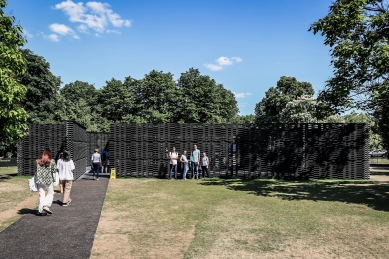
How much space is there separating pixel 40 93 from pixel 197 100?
22.9 meters

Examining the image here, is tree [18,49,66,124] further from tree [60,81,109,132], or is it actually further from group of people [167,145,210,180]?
group of people [167,145,210,180]

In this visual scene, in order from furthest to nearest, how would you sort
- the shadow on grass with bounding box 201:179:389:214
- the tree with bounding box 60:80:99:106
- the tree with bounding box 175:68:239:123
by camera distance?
the tree with bounding box 60:80:99:106
the tree with bounding box 175:68:239:123
the shadow on grass with bounding box 201:179:389:214

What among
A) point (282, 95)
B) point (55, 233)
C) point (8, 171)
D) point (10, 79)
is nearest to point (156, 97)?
point (282, 95)

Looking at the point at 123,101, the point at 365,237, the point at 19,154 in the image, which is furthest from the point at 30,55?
the point at 365,237

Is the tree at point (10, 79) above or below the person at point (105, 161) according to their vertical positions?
above

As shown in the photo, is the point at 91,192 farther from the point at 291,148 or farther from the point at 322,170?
the point at 322,170

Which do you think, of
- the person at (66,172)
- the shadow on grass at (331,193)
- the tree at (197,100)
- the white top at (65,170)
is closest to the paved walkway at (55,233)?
the person at (66,172)

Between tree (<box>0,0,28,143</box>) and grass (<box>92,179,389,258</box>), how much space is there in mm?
7585

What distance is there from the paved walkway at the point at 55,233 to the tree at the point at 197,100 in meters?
40.5

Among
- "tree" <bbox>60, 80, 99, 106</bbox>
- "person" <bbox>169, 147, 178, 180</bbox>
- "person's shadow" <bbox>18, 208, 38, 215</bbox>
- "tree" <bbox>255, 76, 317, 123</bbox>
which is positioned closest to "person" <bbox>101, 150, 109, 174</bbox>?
"person" <bbox>169, 147, 178, 180</bbox>

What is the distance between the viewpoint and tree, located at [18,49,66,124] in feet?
138

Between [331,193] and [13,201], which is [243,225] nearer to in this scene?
[331,193]

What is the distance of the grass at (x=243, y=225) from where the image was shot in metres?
6.96

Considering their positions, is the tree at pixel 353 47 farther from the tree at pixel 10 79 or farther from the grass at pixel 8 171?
the grass at pixel 8 171
